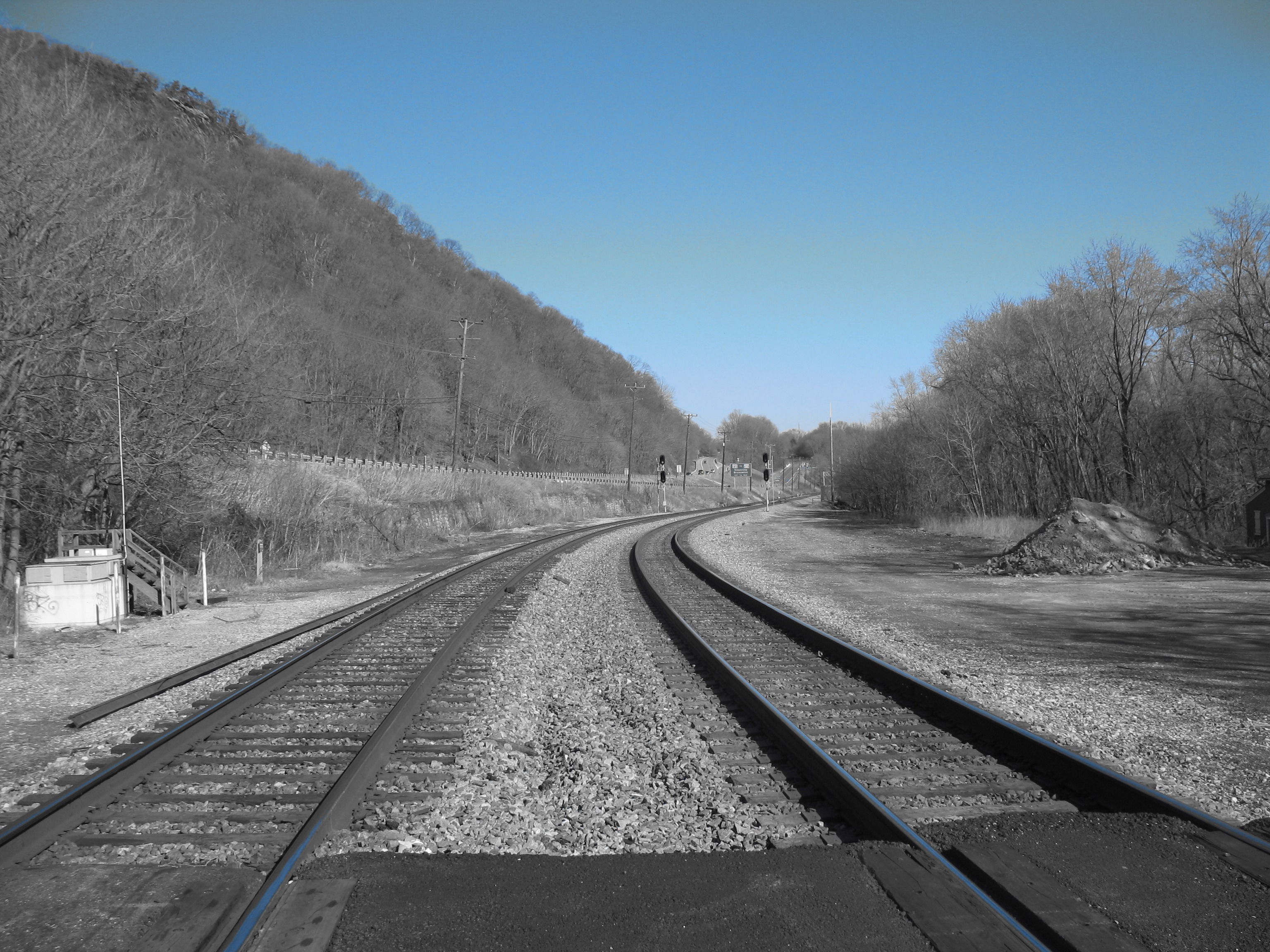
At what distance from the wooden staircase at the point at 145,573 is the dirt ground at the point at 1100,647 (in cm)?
977

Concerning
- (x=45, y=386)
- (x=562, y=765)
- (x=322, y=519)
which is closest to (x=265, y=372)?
(x=322, y=519)

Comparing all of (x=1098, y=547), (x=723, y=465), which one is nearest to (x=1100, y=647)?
(x=1098, y=547)

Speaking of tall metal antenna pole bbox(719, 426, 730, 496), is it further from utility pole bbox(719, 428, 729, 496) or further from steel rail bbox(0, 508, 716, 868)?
steel rail bbox(0, 508, 716, 868)

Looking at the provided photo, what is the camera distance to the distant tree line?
972 inches

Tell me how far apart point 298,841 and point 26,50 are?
15624 millimetres

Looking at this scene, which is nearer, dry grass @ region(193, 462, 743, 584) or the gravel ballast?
the gravel ballast

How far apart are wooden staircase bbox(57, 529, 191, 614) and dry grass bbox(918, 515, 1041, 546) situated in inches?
867

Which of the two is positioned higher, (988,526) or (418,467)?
(418,467)

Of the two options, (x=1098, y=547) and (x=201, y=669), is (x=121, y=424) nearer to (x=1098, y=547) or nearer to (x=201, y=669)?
(x=201, y=669)

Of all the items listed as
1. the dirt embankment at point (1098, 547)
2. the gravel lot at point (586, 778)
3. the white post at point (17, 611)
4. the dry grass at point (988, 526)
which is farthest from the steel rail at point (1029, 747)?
the dry grass at point (988, 526)

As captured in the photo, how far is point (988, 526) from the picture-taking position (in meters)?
29.1

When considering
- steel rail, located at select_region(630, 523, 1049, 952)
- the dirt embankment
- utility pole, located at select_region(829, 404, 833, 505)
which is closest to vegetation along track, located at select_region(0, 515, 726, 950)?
steel rail, located at select_region(630, 523, 1049, 952)

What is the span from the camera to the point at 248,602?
46.5 ft

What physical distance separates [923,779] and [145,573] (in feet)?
41.0
